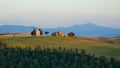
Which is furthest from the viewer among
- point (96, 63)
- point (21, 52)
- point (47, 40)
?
point (47, 40)

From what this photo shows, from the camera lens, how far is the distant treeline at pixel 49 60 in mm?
28109

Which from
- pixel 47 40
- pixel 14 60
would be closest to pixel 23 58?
pixel 14 60

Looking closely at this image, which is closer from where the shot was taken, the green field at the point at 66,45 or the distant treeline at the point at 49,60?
the distant treeline at the point at 49,60

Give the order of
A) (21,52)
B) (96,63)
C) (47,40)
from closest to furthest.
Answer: (96,63)
(21,52)
(47,40)

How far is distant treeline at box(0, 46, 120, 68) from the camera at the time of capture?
2811 cm

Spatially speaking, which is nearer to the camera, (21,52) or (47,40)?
(21,52)

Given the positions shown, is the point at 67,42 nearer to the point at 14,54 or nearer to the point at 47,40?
the point at 47,40

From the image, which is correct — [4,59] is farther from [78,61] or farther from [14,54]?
[78,61]

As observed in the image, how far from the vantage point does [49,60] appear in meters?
28.9

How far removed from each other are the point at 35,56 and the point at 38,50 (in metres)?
1.35

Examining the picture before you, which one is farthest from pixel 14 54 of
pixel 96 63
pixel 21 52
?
pixel 96 63

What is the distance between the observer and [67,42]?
5959 centimetres

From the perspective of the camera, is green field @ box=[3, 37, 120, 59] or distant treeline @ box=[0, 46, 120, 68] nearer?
distant treeline @ box=[0, 46, 120, 68]

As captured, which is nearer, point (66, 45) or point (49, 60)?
point (49, 60)
